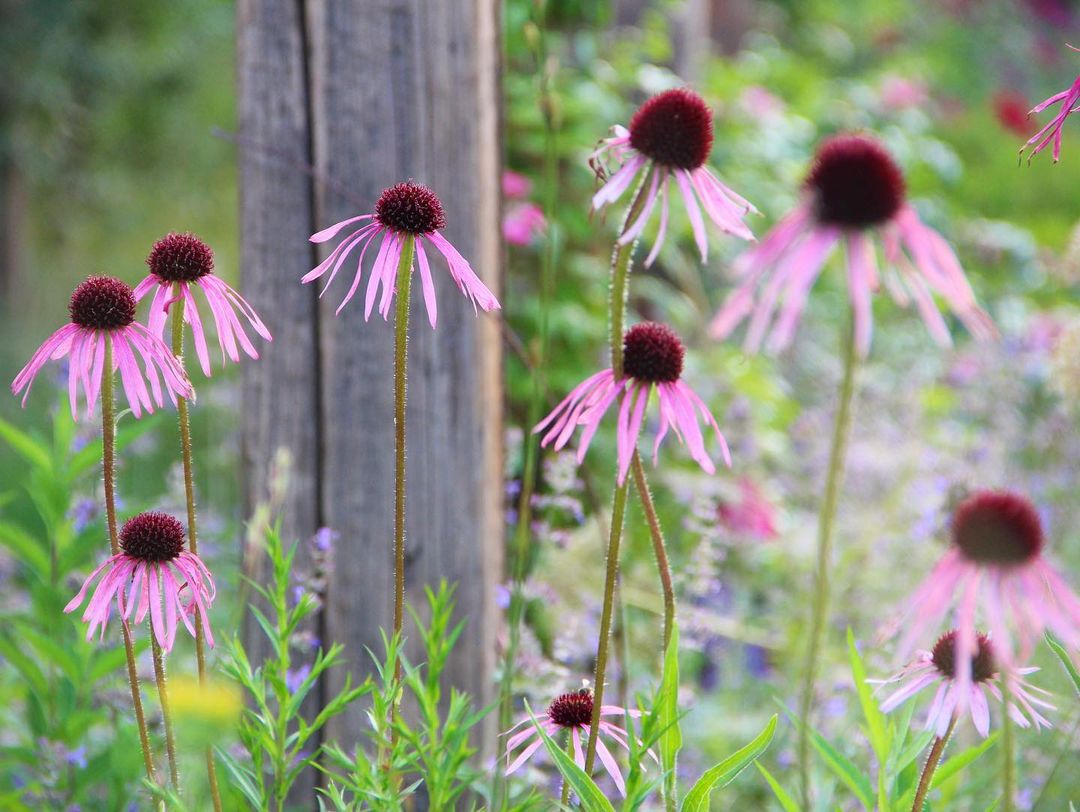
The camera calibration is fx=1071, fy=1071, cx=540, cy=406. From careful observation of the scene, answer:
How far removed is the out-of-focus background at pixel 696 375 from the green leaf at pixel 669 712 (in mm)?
310

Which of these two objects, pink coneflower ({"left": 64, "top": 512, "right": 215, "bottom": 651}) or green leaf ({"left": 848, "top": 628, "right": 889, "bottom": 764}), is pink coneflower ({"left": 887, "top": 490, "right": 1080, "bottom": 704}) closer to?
green leaf ({"left": 848, "top": 628, "right": 889, "bottom": 764})

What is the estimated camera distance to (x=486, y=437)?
1.69m

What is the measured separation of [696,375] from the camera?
329 centimetres

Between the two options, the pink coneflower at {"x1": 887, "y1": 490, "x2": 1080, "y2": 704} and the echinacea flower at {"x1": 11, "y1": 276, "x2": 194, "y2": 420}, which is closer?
the pink coneflower at {"x1": 887, "y1": 490, "x2": 1080, "y2": 704}

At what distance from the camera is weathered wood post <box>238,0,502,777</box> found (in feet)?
5.20

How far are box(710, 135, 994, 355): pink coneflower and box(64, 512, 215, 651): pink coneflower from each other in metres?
0.52

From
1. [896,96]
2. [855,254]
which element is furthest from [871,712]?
[896,96]

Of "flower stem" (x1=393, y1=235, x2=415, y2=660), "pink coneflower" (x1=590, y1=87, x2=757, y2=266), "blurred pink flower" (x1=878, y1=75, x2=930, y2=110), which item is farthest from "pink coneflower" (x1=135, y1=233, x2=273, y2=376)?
"blurred pink flower" (x1=878, y1=75, x2=930, y2=110)

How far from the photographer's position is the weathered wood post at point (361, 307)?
5.20 feet

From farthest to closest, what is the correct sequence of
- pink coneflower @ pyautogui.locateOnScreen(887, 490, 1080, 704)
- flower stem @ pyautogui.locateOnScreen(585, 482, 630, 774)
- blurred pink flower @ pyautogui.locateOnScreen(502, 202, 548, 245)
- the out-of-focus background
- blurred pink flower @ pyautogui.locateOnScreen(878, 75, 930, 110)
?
blurred pink flower @ pyautogui.locateOnScreen(878, 75, 930, 110)
blurred pink flower @ pyautogui.locateOnScreen(502, 202, 548, 245)
the out-of-focus background
flower stem @ pyautogui.locateOnScreen(585, 482, 630, 774)
pink coneflower @ pyautogui.locateOnScreen(887, 490, 1080, 704)

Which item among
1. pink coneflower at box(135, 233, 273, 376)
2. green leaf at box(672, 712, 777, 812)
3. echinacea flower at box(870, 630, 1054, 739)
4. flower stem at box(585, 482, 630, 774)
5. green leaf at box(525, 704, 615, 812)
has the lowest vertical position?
green leaf at box(672, 712, 777, 812)

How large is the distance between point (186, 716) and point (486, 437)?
3.68 ft

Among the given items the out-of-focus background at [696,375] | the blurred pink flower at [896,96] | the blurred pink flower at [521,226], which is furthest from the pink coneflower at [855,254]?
the blurred pink flower at [896,96]

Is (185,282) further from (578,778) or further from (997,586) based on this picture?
(997,586)
